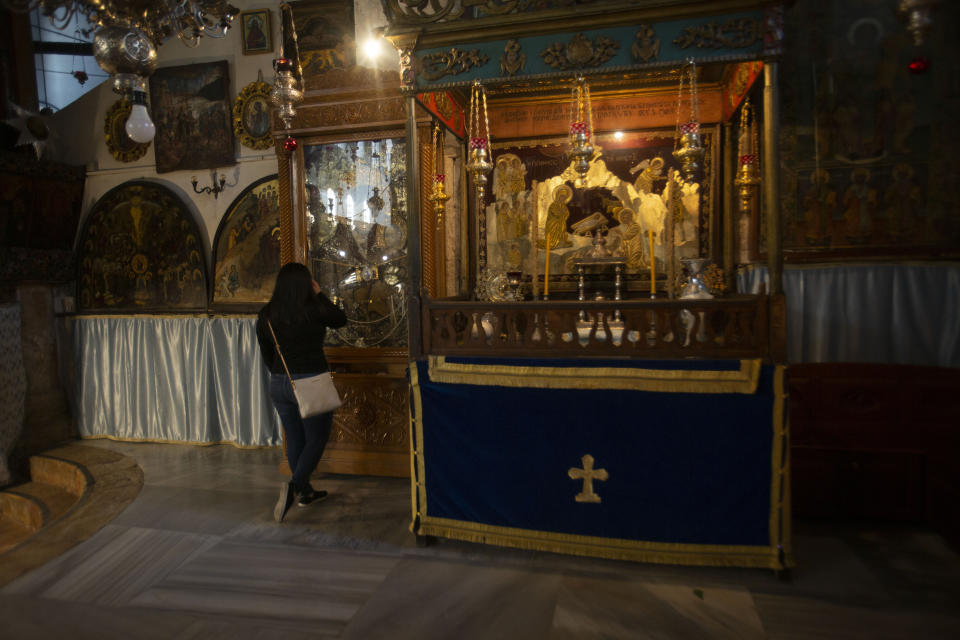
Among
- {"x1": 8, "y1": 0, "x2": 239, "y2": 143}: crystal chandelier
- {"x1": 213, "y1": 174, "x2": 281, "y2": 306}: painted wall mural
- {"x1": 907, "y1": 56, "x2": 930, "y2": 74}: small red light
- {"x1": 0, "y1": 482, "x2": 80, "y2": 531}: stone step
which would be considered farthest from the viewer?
{"x1": 213, "y1": 174, "x2": 281, "y2": 306}: painted wall mural

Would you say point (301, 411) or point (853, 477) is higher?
point (301, 411)

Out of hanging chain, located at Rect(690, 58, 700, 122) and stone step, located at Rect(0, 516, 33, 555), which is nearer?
hanging chain, located at Rect(690, 58, 700, 122)

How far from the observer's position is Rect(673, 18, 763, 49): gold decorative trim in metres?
3.04

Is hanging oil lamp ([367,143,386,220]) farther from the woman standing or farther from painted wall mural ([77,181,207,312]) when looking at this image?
painted wall mural ([77,181,207,312])

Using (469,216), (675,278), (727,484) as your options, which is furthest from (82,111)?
(727,484)

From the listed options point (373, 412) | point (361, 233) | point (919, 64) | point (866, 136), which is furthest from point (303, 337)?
point (919, 64)

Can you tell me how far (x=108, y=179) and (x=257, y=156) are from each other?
1895 mm

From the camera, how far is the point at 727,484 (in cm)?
305

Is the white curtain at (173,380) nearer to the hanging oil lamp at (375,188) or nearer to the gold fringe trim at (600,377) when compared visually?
the hanging oil lamp at (375,188)

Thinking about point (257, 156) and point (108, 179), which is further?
point (108, 179)

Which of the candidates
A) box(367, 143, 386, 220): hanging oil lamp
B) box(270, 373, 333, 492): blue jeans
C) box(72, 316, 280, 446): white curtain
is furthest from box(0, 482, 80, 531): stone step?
box(367, 143, 386, 220): hanging oil lamp

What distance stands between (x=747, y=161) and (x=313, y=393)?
3.51 metres

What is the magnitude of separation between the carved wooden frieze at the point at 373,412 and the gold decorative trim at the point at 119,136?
363 centimetres

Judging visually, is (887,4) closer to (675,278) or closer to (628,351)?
(675,278)
